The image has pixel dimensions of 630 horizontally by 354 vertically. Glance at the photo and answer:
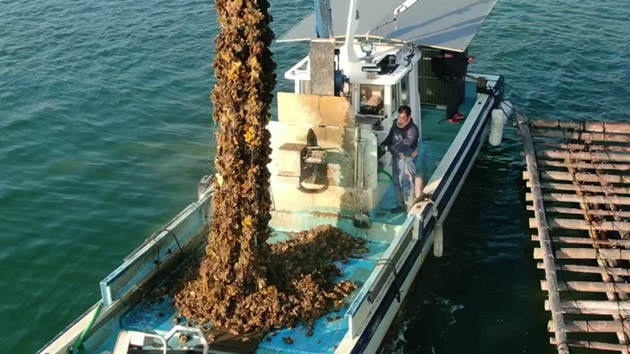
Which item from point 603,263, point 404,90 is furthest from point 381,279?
point 404,90

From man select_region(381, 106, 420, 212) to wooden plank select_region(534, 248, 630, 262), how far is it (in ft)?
8.79

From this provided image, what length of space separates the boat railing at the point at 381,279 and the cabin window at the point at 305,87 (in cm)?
343

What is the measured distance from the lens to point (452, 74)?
708 inches

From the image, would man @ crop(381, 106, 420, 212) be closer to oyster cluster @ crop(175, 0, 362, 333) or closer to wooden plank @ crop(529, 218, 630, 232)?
wooden plank @ crop(529, 218, 630, 232)

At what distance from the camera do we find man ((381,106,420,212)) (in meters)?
14.1

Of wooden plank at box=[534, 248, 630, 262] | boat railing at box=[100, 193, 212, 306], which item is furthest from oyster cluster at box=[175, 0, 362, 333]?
wooden plank at box=[534, 248, 630, 262]

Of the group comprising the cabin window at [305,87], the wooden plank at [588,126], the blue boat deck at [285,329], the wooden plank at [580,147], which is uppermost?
the cabin window at [305,87]

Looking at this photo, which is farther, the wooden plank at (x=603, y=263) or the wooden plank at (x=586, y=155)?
the wooden plank at (x=586, y=155)

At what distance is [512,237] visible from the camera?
1664cm

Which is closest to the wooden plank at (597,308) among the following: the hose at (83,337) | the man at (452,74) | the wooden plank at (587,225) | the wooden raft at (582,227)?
the wooden raft at (582,227)

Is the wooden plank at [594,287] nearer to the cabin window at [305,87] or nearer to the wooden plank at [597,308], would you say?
the wooden plank at [597,308]

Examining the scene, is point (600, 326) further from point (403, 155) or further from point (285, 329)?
point (285, 329)

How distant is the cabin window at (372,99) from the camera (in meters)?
15.1

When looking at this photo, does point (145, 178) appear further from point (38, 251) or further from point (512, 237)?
point (512, 237)
